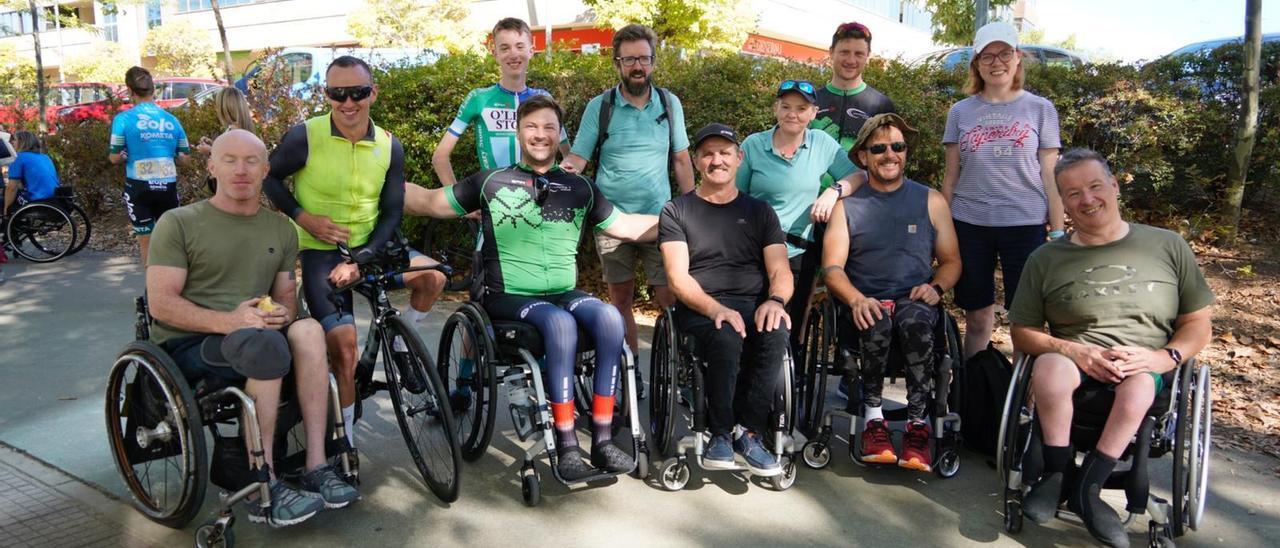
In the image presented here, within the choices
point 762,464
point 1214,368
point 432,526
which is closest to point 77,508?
point 432,526

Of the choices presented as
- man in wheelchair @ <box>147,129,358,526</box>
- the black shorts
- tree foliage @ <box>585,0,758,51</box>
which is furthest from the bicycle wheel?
tree foliage @ <box>585,0,758,51</box>

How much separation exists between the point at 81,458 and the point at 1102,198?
4.24 m

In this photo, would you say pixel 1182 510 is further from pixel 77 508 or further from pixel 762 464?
pixel 77 508

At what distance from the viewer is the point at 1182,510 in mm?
3066

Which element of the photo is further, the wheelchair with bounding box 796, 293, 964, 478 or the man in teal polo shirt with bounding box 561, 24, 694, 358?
the man in teal polo shirt with bounding box 561, 24, 694, 358

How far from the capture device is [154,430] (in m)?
3.20

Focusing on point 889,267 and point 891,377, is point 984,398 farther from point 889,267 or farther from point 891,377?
point 889,267

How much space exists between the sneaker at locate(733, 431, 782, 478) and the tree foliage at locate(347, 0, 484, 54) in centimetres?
2669

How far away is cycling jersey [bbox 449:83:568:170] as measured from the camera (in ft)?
15.5

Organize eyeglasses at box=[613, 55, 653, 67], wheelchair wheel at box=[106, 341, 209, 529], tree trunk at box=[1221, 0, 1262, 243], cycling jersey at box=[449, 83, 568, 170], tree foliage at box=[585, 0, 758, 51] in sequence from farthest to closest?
1. tree foliage at box=[585, 0, 758, 51]
2. tree trunk at box=[1221, 0, 1262, 243]
3. cycling jersey at box=[449, 83, 568, 170]
4. eyeglasses at box=[613, 55, 653, 67]
5. wheelchair wheel at box=[106, 341, 209, 529]

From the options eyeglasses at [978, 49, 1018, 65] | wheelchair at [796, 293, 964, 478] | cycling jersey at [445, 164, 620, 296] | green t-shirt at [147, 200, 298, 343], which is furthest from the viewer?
eyeglasses at [978, 49, 1018, 65]

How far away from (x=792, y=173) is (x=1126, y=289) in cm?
154

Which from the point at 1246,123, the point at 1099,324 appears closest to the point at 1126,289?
the point at 1099,324

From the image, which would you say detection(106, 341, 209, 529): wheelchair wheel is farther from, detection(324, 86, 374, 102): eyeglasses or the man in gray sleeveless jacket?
the man in gray sleeveless jacket
